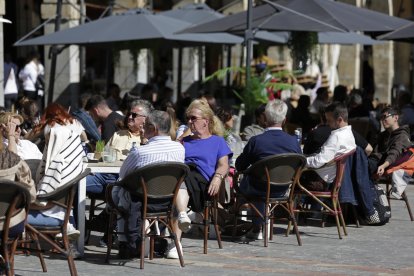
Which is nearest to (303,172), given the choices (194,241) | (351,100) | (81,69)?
(194,241)

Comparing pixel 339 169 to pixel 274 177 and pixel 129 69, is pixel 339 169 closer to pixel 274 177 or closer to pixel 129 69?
pixel 274 177

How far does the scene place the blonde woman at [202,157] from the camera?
36.2 feet

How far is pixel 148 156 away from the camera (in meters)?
10.2

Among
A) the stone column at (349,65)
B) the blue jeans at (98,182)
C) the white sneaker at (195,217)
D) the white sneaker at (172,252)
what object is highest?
the stone column at (349,65)

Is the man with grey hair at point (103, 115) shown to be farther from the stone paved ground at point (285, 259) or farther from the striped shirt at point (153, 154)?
the striped shirt at point (153, 154)

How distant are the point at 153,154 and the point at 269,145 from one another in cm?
165

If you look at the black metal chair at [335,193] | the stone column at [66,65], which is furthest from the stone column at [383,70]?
the black metal chair at [335,193]

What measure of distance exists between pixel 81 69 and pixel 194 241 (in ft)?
42.5

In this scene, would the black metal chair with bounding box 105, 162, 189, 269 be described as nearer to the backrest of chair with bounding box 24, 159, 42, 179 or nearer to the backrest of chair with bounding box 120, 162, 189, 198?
the backrest of chair with bounding box 120, 162, 189, 198

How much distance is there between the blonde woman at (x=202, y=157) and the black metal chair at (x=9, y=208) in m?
2.38

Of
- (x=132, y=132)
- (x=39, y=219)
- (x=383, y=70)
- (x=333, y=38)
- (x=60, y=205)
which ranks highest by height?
(x=333, y=38)

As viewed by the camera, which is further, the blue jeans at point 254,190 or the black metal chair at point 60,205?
the blue jeans at point 254,190

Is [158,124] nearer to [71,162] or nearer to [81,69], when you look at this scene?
[71,162]

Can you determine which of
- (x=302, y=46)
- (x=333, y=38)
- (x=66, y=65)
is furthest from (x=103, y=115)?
(x=333, y=38)
